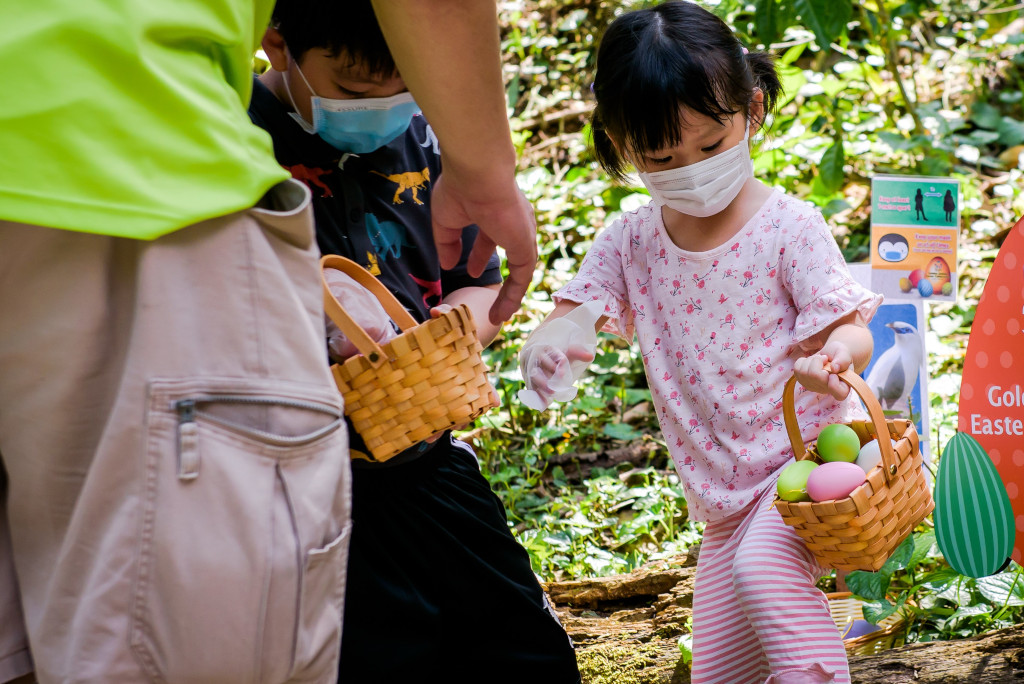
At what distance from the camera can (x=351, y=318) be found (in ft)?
4.50

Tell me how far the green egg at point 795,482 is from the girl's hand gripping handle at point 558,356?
43 centimetres

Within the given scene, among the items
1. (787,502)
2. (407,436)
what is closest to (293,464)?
(407,436)

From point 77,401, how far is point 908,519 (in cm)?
135

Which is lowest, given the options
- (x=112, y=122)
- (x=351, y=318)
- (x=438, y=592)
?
(x=438, y=592)

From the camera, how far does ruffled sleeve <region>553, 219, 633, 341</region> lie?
6.83ft

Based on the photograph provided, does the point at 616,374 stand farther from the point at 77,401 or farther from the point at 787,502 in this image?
the point at 77,401

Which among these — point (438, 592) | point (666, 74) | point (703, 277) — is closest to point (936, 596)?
point (703, 277)

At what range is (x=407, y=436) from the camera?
1.41 metres

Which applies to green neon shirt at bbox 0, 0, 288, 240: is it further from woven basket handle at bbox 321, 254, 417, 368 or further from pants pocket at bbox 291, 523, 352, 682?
woven basket handle at bbox 321, 254, 417, 368

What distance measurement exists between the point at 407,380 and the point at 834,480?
72cm

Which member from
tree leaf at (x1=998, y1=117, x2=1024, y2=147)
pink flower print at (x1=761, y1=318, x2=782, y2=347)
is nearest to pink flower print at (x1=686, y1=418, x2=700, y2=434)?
pink flower print at (x1=761, y1=318, x2=782, y2=347)

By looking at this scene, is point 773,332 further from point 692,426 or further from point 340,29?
point 340,29

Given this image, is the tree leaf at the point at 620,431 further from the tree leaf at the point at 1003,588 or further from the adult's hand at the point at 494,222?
the adult's hand at the point at 494,222

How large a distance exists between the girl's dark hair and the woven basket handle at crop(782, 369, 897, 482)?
553mm
